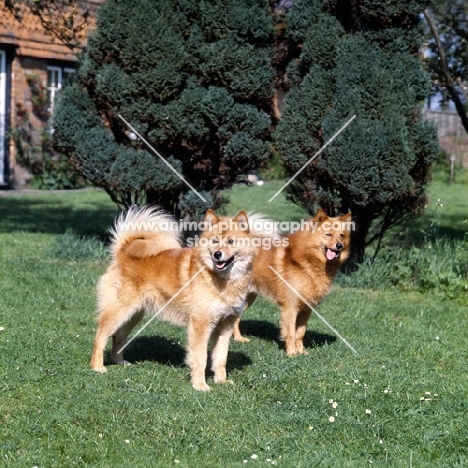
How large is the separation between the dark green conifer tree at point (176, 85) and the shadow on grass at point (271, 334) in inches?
105

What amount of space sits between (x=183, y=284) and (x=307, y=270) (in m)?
1.54

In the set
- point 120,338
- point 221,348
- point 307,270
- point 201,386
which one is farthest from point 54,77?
point 201,386

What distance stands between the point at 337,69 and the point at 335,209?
174 cm

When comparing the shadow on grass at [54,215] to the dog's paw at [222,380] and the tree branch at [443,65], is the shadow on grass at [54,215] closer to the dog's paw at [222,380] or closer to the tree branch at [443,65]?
the tree branch at [443,65]

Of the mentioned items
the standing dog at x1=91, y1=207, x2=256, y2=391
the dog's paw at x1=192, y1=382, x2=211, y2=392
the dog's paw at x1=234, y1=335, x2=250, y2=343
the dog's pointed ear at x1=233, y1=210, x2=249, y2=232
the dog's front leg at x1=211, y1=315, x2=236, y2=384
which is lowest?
the dog's paw at x1=234, y1=335, x2=250, y2=343

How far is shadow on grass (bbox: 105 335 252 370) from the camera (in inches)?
249

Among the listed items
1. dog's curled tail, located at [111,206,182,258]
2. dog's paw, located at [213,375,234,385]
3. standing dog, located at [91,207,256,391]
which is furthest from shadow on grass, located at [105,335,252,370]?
dog's curled tail, located at [111,206,182,258]

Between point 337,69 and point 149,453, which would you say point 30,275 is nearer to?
point 337,69

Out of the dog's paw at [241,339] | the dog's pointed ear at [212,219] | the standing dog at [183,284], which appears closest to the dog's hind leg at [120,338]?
the standing dog at [183,284]

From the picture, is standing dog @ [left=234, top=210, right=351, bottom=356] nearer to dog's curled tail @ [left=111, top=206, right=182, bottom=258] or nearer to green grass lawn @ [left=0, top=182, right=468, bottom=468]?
green grass lawn @ [left=0, top=182, right=468, bottom=468]

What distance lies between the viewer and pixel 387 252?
10227mm

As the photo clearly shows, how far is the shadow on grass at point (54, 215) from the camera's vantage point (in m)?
12.8

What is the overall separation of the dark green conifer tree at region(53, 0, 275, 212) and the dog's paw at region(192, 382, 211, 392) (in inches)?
182

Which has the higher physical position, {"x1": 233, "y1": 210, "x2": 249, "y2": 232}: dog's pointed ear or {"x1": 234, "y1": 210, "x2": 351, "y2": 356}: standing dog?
{"x1": 233, "y1": 210, "x2": 249, "y2": 232}: dog's pointed ear
